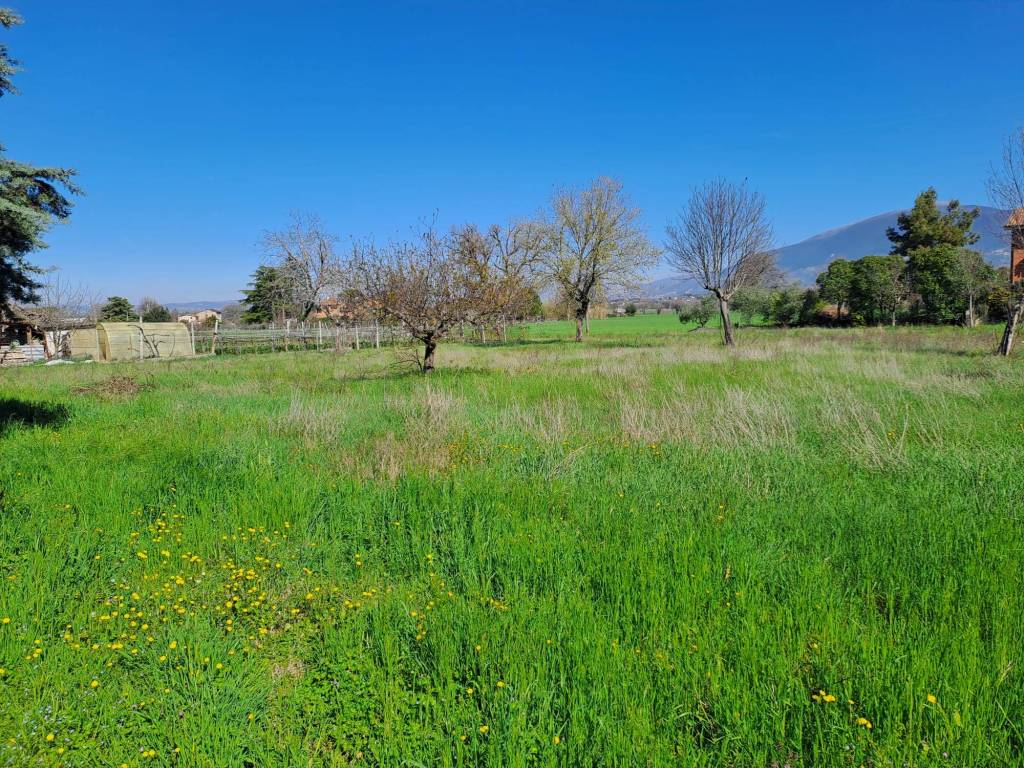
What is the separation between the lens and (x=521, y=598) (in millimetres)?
3344

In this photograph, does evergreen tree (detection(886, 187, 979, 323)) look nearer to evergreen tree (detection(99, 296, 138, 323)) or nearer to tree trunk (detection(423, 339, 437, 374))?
tree trunk (detection(423, 339, 437, 374))

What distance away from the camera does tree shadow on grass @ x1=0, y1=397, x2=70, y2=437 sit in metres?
8.55

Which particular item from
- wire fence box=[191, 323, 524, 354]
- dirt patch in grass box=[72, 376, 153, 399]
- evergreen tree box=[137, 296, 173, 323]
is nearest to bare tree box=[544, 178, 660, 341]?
wire fence box=[191, 323, 524, 354]

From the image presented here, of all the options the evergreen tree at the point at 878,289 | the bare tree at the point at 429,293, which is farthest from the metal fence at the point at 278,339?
the evergreen tree at the point at 878,289

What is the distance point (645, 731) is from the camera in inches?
88.8

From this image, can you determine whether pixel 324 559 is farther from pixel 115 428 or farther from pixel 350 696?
pixel 115 428

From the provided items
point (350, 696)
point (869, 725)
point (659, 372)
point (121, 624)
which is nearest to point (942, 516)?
point (869, 725)

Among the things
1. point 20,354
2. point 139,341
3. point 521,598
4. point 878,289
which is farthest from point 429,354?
point 878,289

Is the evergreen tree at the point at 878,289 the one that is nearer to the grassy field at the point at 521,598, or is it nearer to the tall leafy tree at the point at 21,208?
the grassy field at the point at 521,598

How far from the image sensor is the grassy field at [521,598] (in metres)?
2.35

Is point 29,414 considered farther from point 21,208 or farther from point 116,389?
point 21,208

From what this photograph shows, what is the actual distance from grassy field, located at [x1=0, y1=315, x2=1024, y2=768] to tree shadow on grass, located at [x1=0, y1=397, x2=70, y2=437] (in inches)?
83.2

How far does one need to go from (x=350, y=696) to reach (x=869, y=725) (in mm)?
2429

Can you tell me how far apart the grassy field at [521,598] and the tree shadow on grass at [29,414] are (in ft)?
6.93
